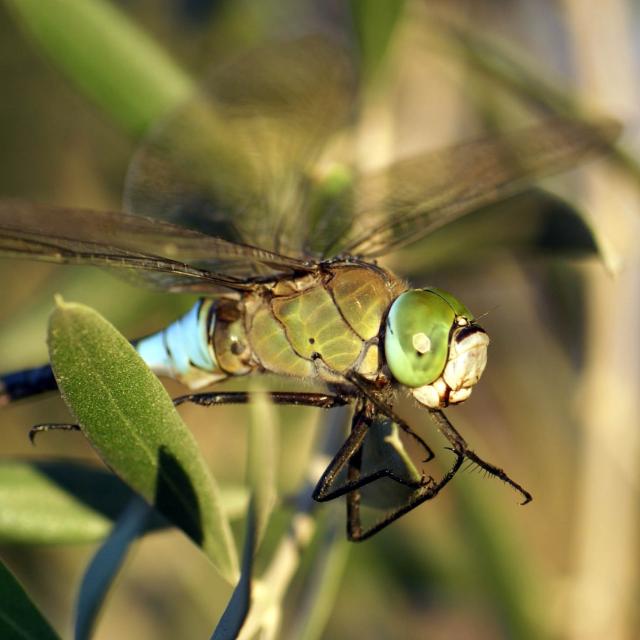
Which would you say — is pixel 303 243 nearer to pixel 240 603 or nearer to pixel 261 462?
pixel 261 462

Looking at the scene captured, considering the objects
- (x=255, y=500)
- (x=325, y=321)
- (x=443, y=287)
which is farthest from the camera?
(x=443, y=287)

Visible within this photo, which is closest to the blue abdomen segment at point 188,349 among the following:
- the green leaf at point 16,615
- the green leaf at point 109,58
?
the green leaf at point 109,58

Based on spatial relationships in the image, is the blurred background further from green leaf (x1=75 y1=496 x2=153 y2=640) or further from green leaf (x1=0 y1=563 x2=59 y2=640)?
green leaf (x1=0 y1=563 x2=59 y2=640)

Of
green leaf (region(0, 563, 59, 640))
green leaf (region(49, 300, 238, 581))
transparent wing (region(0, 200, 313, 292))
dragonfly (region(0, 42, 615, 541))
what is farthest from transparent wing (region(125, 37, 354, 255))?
green leaf (region(0, 563, 59, 640))

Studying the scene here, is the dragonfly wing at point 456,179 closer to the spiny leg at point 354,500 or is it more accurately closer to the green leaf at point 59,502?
the spiny leg at point 354,500

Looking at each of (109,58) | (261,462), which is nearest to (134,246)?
(109,58)

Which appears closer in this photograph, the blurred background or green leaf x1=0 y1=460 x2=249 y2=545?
green leaf x1=0 y1=460 x2=249 y2=545
